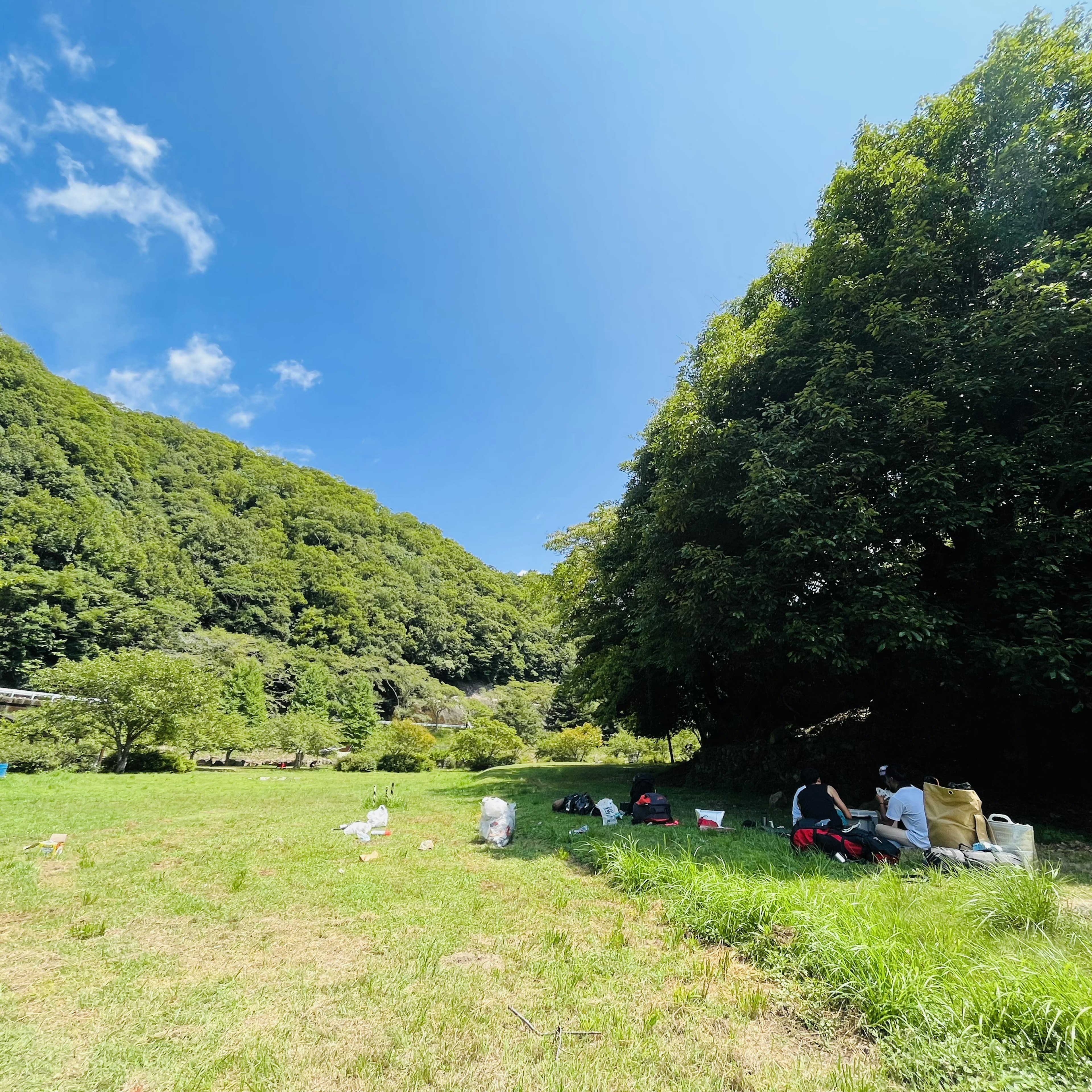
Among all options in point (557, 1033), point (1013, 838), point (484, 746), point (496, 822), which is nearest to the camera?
point (557, 1033)

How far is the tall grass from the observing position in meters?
2.24

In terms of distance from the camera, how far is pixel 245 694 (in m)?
36.7

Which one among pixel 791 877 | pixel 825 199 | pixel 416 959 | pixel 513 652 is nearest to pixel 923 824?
pixel 791 877

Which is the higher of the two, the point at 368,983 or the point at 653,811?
the point at 368,983

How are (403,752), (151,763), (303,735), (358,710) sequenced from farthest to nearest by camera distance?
(358,710) < (303,735) < (403,752) < (151,763)

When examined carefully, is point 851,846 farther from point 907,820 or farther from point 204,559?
point 204,559

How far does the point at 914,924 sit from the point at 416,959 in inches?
132

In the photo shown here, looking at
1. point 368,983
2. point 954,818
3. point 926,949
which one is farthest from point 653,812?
point 368,983

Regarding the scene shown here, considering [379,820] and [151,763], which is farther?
[151,763]

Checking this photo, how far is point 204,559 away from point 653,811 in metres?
61.7

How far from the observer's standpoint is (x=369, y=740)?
2709cm

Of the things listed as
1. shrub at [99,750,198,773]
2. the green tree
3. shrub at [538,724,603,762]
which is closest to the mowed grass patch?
shrub at [99,750,198,773]

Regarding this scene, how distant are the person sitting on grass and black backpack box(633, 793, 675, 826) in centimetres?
216

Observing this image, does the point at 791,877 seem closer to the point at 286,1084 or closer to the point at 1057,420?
the point at 286,1084
